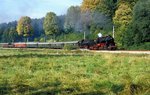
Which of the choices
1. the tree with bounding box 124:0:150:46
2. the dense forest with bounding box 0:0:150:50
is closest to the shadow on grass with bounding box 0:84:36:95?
the dense forest with bounding box 0:0:150:50

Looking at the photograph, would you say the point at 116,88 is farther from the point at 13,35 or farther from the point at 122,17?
the point at 13,35

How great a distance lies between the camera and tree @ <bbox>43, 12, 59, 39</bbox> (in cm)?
13888

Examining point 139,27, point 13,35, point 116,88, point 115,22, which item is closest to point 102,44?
point 139,27

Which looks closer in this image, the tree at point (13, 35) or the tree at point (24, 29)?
the tree at point (24, 29)

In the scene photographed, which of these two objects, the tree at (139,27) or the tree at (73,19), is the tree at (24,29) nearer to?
the tree at (73,19)

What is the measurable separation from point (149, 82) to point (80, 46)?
55.8 m

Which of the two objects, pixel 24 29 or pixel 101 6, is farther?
pixel 24 29

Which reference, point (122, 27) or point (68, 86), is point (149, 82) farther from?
point (122, 27)

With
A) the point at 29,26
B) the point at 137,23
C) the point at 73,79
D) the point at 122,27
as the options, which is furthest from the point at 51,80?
the point at 29,26

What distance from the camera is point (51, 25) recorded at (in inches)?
5551

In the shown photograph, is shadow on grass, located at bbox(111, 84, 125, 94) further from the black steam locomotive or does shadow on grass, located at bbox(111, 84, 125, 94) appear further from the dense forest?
the black steam locomotive

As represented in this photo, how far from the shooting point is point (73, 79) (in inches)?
675

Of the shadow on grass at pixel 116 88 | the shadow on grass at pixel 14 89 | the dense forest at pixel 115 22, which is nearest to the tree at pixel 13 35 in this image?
the dense forest at pixel 115 22

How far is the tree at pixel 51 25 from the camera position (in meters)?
139
